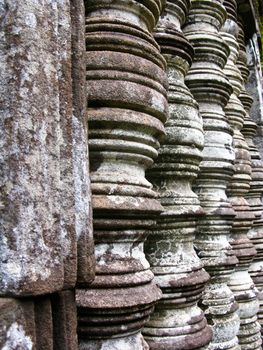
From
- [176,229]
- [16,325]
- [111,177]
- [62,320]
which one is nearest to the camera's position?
[16,325]

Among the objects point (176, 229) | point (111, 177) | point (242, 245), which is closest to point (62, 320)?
point (111, 177)

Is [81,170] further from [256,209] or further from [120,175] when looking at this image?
[256,209]

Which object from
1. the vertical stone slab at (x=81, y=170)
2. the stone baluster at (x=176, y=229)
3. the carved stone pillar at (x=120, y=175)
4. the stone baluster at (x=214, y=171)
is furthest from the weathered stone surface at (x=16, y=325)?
the stone baluster at (x=214, y=171)

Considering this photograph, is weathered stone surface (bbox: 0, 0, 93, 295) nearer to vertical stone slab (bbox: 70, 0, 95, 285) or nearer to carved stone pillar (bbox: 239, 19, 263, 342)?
vertical stone slab (bbox: 70, 0, 95, 285)

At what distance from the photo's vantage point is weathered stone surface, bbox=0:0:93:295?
0.88 m

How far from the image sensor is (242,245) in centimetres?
288

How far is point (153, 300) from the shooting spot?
1.38 meters

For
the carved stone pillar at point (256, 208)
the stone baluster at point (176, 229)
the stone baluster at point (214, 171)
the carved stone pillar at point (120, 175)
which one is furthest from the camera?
the carved stone pillar at point (256, 208)

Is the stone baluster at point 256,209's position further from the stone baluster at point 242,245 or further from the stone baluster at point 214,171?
the stone baluster at point 214,171

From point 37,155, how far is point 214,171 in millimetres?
1602

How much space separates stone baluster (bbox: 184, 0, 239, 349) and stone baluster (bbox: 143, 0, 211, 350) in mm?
423

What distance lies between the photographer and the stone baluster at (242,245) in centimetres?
271

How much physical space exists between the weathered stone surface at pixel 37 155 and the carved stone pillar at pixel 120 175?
304 mm

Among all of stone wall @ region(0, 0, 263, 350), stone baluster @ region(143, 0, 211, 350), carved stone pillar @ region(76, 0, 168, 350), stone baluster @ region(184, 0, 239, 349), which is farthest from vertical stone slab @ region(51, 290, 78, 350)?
stone baluster @ region(184, 0, 239, 349)
